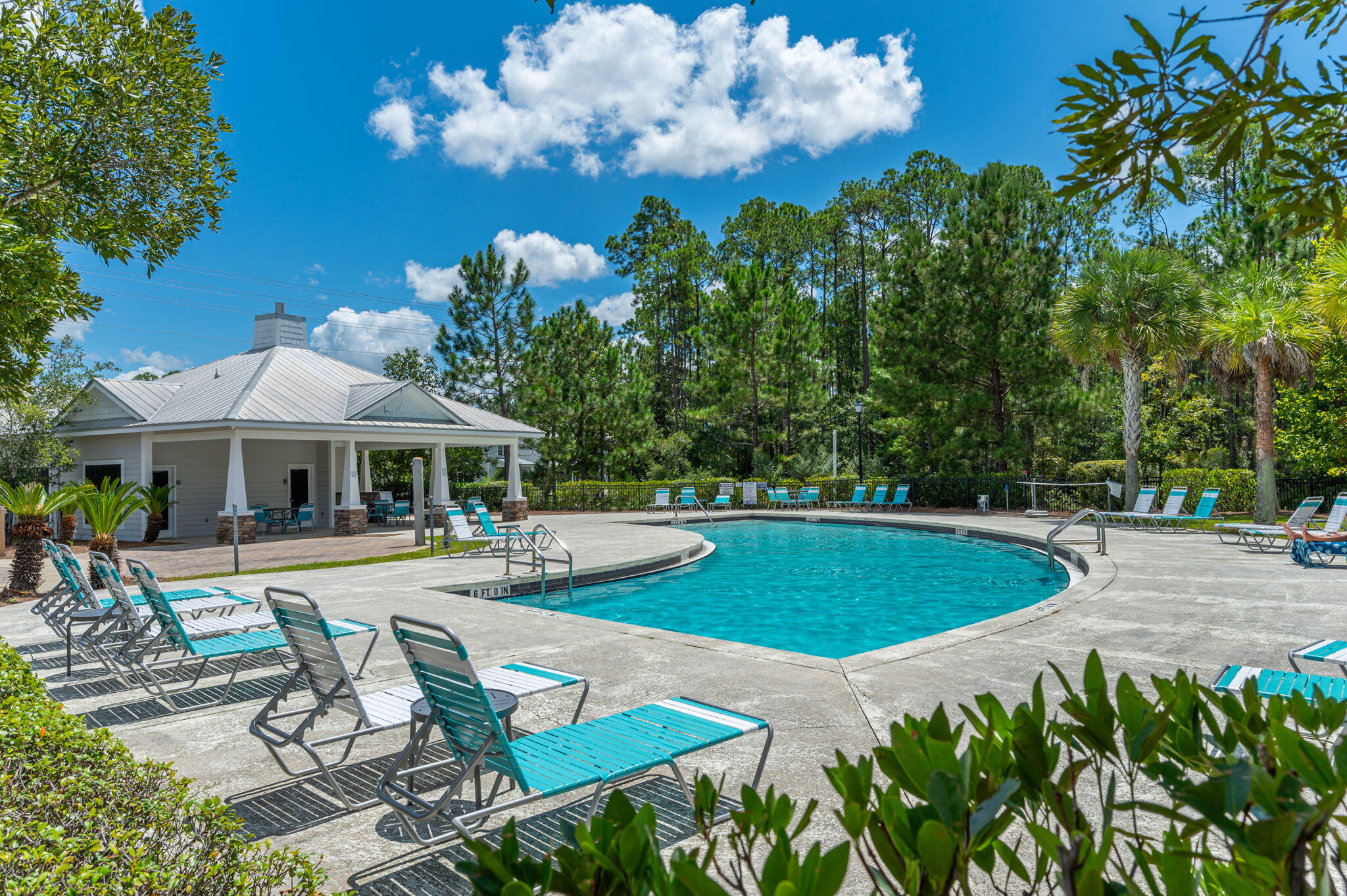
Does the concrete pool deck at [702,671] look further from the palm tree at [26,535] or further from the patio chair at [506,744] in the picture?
the palm tree at [26,535]

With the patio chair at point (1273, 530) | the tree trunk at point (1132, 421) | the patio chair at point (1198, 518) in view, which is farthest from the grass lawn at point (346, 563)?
the tree trunk at point (1132, 421)

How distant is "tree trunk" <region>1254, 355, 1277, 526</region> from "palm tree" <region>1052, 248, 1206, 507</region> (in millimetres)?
2280

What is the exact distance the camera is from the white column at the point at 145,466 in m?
19.5

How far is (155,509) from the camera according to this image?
19250 mm

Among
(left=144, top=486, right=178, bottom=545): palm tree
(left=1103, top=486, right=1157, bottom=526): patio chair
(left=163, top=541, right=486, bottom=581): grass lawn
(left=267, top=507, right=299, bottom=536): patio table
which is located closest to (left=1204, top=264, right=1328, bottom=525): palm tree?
(left=1103, top=486, right=1157, bottom=526): patio chair

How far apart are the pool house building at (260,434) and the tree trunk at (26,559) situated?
7.49 m

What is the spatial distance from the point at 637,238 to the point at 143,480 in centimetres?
2930

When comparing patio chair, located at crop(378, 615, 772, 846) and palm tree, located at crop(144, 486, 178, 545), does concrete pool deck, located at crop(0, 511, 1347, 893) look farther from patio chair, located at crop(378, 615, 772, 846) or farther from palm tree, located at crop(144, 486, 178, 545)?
palm tree, located at crop(144, 486, 178, 545)

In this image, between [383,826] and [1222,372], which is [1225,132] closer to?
[383,826]

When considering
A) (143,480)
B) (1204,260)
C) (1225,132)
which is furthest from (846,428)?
(1225,132)

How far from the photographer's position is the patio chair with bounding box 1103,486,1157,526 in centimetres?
1730

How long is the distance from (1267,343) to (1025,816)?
20.2 m

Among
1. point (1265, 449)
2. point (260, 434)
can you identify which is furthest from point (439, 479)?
point (1265, 449)

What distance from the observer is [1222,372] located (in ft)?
64.1
